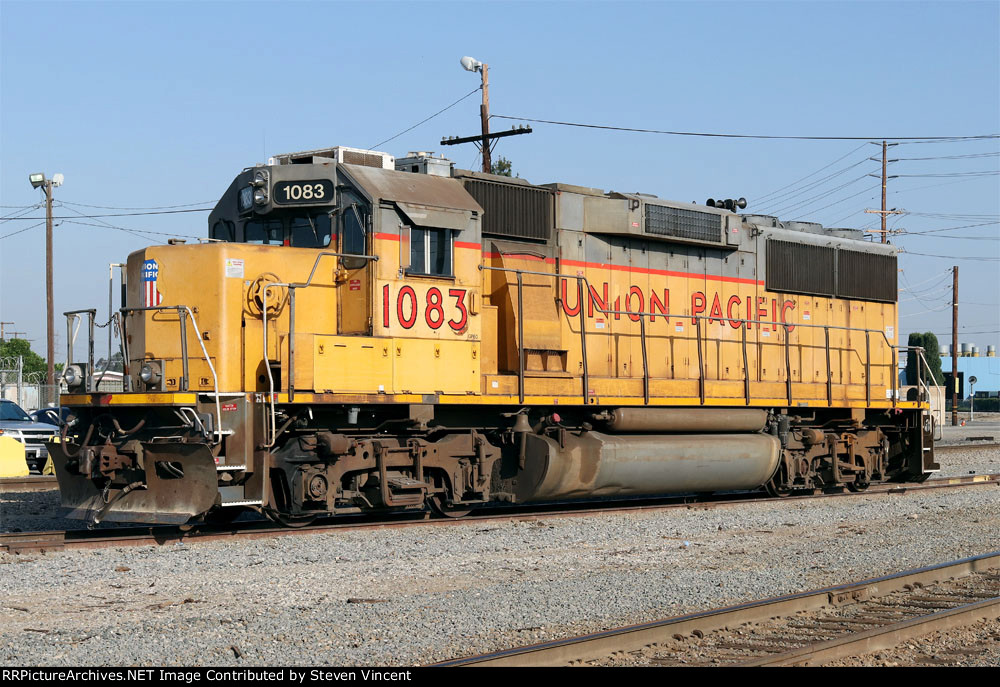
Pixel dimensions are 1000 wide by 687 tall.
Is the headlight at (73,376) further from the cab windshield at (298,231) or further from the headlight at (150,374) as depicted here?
the cab windshield at (298,231)

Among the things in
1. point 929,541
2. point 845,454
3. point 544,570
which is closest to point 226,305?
point 544,570

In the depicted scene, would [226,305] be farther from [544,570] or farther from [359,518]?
[544,570]

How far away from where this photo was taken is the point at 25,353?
245ft

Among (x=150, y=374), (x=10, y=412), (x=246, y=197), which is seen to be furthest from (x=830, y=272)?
(x=10, y=412)

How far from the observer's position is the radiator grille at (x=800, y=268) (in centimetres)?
1497

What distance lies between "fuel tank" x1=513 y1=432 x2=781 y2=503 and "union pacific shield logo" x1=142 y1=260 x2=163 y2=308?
4.16 meters

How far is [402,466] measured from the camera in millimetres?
10711

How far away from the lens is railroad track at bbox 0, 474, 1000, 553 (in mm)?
9273

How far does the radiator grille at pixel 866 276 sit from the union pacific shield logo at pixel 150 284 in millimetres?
10137

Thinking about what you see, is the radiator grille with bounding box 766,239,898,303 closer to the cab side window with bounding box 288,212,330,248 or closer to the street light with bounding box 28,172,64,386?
the cab side window with bounding box 288,212,330,248

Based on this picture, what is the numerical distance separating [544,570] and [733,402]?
19.5 feet

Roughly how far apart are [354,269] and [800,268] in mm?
7655

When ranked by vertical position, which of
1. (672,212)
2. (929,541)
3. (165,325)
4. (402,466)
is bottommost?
(929,541)

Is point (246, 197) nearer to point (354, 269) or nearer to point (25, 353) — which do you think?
point (354, 269)
